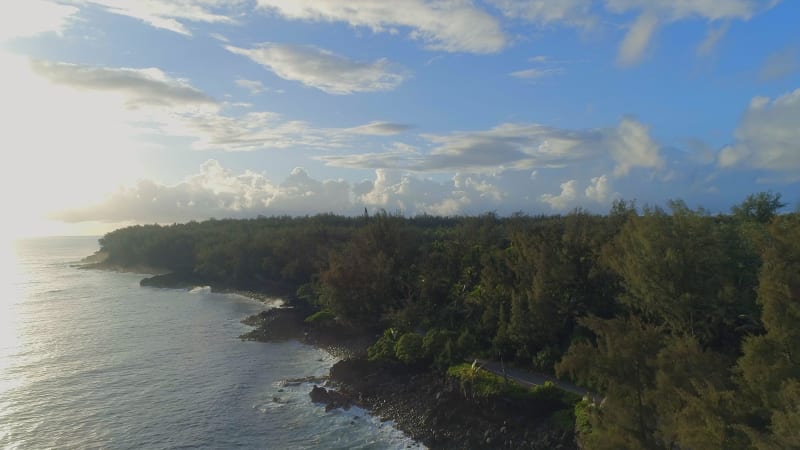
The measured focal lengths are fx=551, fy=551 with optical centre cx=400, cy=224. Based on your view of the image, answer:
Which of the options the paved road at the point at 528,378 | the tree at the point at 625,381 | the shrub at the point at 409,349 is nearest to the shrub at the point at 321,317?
the shrub at the point at 409,349

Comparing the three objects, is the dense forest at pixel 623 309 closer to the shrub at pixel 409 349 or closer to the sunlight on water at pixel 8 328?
the shrub at pixel 409 349

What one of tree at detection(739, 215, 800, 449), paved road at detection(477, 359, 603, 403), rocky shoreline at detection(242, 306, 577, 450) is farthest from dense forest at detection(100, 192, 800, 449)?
rocky shoreline at detection(242, 306, 577, 450)

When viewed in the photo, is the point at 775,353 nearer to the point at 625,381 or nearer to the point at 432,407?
the point at 625,381

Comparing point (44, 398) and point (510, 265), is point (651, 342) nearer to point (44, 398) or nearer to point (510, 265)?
point (510, 265)

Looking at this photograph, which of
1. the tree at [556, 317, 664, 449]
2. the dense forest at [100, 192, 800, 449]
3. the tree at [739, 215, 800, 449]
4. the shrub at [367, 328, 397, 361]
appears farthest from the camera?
the shrub at [367, 328, 397, 361]

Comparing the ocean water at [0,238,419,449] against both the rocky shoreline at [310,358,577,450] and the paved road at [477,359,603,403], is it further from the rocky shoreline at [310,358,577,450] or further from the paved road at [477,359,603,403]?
the paved road at [477,359,603,403]

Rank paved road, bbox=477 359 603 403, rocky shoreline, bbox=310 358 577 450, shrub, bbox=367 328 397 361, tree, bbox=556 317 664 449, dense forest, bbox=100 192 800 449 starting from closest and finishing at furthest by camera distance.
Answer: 1. dense forest, bbox=100 192 800 449
2. tree, bbox=556 317 664 449
3. rocky shoreline, bbox=310 358 577 450
4. paved road, bbox=477 359 603 403
5. shrub, bbox=367 328 397 361
